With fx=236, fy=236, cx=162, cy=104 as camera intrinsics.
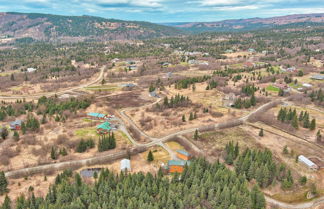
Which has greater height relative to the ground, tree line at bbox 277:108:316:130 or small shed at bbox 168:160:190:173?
tree line at bbox 277:108:316:130

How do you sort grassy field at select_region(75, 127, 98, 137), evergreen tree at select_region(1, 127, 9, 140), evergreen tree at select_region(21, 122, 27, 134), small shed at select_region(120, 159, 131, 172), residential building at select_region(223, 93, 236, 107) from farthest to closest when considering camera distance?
residential building at select_region(223, 93, 236, 107) < evergreen tree at select_region(21, 122, 27, 134) < grassy field at select_region(75, 127, 98, 137) < evergreen tree at select_region(1, 127, 9, 140) < small shed at select_region(120, 159, 131, 172)

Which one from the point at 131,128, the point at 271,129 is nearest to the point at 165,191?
the point at 131,128

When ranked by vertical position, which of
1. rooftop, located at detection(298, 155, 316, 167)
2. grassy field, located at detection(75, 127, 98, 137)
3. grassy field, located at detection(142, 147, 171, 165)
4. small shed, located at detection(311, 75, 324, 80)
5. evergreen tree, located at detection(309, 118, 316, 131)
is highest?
small shed, located at detection(311, 75, 324, 80)

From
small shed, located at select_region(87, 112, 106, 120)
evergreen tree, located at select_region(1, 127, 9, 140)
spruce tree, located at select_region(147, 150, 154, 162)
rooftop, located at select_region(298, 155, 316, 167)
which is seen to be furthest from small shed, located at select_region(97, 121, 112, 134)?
rooftop, located at select_region(298, 155, 316, 167)

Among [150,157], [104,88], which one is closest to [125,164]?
[150,157]

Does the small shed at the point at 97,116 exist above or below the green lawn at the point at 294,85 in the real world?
below

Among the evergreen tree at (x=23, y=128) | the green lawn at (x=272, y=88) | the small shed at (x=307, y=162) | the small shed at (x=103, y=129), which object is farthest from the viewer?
the green lawn at (x=272, y=88)

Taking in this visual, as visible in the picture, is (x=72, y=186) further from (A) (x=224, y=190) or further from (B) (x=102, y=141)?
(A) (x=224, y=190)

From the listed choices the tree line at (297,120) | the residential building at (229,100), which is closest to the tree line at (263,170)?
the tree line at (297,120)

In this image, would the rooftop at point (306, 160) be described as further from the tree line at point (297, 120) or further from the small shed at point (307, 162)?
the tree line at point (297, 120)

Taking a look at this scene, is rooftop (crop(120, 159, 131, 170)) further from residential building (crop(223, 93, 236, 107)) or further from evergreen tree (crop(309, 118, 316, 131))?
evergreen tree (crop(309, 118, 316, 131))
